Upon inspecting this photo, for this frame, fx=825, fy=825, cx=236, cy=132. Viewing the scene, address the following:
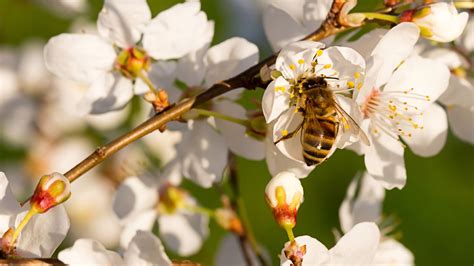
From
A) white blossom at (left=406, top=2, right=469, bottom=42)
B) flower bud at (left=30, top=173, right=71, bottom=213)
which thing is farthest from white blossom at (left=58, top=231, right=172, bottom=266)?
white blossom at (left=406, top=2, right=469, bottom=42)

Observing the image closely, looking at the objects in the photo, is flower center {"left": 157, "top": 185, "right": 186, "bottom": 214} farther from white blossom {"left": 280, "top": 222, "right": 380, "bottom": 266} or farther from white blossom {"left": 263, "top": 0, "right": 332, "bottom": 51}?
white blossom {"left": 280, "top": 222, "right": 380, "bottom": 266}

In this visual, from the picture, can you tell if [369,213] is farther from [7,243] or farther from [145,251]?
[7,243]

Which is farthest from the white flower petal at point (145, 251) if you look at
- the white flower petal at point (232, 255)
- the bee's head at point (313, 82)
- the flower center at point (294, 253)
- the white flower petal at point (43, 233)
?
the white flower petal at point (232, 255)

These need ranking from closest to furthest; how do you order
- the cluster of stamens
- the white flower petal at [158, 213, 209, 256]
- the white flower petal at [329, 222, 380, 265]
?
1. the white flower petal at [329, 222, 380, 265]
2. the cluster of stamens
3. the white flower petal at [158, 213, 209, 256]

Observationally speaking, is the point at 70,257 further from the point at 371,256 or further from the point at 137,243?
the point at 371,256

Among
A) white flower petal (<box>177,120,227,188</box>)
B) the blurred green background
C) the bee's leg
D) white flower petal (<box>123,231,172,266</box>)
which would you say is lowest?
the blurred green background

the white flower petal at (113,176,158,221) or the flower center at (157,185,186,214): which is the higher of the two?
the white flower petal at (113,176,158,221)

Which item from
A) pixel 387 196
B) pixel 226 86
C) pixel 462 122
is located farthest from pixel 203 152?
pixel 387 196
